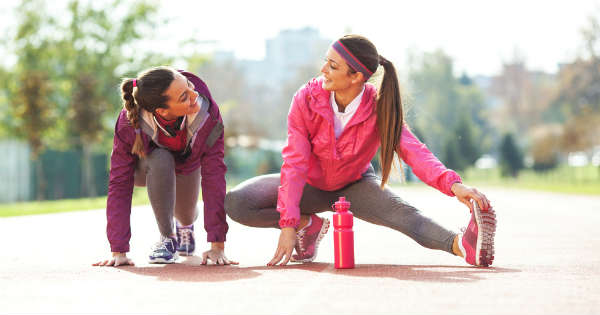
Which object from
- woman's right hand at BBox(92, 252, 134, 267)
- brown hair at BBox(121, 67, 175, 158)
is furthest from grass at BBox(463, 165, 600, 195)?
brown hair at BBox(121, 67, 175, 158)

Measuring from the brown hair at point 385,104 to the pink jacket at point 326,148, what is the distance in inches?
3.1

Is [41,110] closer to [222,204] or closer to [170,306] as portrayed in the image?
[222,204]

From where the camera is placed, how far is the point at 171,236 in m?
5.38

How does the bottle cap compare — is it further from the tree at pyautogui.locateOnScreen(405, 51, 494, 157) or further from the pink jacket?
the tree at pyautogui.locateOnScreen(405, 51, 494, 157)

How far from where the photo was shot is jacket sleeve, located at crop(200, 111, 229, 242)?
199 inches

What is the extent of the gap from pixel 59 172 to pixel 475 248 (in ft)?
82.0

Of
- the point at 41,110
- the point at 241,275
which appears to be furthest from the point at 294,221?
the point at 41,110

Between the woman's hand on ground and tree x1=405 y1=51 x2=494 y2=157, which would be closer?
the woman's hand on ground

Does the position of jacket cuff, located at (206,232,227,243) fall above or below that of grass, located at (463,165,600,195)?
above

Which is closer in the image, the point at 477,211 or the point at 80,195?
the point at 477,211

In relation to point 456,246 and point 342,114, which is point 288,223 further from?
point 456,246

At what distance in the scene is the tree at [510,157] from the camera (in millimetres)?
45281

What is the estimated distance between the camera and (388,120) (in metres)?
4.95

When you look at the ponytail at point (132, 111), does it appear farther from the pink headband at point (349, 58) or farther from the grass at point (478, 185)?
the grass at point (478, 185)
